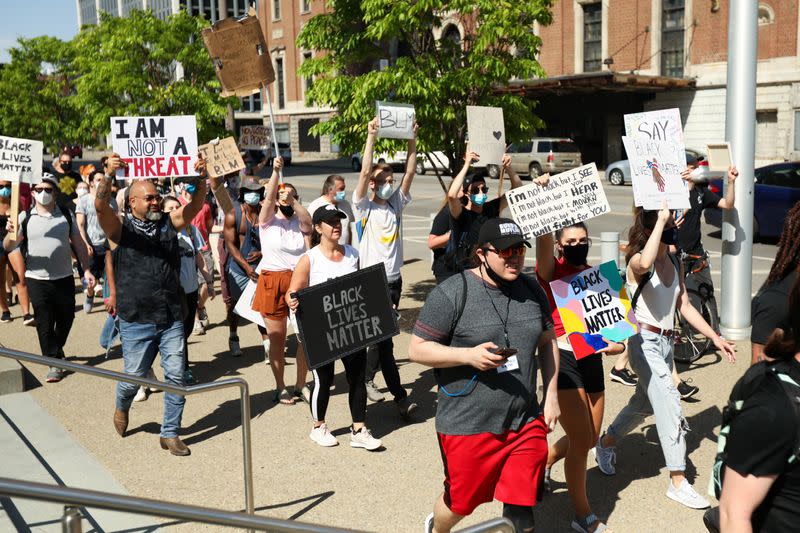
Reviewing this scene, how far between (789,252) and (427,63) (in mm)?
7051

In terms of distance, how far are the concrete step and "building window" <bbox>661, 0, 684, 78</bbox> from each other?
115 ft

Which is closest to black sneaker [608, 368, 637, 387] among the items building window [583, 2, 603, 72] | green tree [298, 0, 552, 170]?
green tree [298, 0, 552, 170]

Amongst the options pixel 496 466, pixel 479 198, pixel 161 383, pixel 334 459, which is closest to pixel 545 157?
pixel 479 198

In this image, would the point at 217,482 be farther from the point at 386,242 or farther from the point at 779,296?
the point at 779,296

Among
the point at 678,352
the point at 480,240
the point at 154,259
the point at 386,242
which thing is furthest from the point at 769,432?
the point at 678,352

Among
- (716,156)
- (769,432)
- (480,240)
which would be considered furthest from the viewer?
(716,156)

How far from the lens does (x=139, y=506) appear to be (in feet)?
8.60

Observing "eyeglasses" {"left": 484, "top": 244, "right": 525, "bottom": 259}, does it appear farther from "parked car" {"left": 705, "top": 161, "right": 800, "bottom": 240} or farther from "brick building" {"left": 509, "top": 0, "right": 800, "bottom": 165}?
"brick building" {"left": 509, "top": 0, "right": 800, "bottom": 165}

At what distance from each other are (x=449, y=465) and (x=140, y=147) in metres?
5.60

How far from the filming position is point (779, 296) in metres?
3.46

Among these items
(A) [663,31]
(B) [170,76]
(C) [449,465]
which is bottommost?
(C) [449,465]

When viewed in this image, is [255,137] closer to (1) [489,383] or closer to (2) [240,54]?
(2) [240,54]

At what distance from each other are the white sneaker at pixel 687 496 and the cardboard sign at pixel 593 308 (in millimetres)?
1022

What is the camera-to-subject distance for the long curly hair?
3506 millimetres
